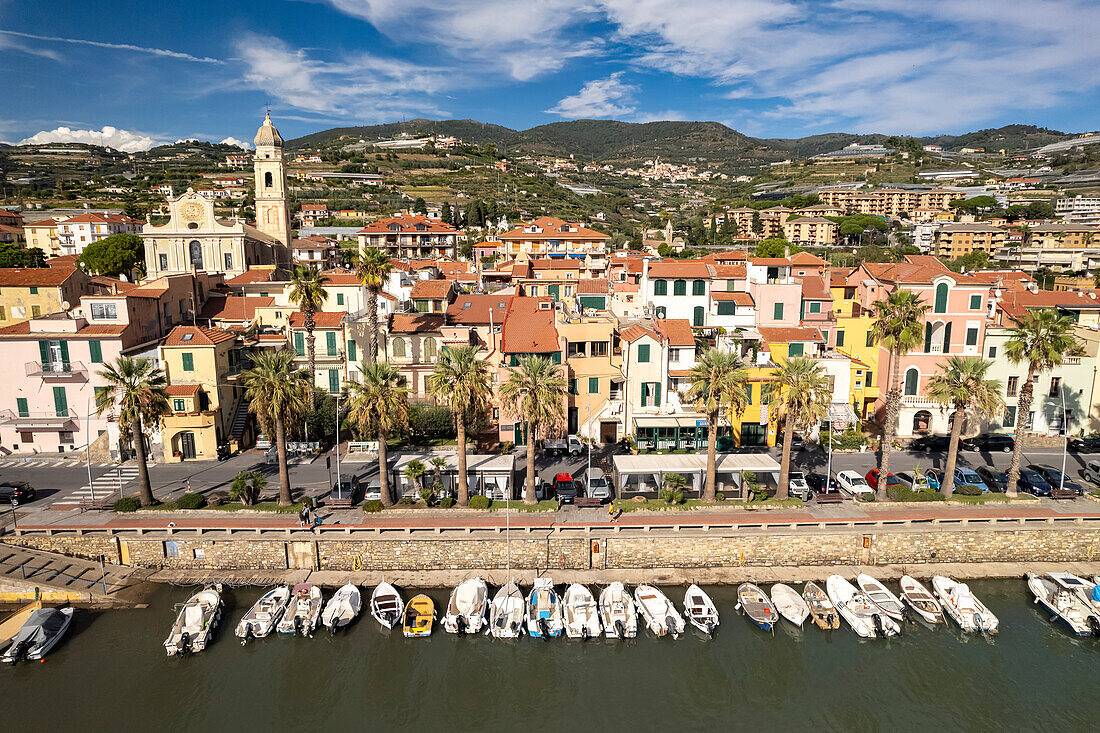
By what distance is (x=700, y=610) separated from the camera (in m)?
28.6

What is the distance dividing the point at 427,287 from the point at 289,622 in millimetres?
31780

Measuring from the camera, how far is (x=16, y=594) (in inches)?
1159

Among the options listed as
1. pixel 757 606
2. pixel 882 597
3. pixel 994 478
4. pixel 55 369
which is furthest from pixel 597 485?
pixel 55 369

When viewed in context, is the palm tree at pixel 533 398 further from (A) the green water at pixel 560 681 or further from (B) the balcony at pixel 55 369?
(B) the balcony at pixel 55 369

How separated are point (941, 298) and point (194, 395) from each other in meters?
52.6

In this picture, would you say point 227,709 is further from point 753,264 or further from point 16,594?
point 753,264

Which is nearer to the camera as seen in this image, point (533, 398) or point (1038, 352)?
point (533, 398)

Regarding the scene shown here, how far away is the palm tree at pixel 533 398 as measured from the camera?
32031mm

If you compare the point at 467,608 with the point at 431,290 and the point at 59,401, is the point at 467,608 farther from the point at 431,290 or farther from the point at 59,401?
the point at 59,401

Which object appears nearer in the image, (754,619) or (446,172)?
(754,619)

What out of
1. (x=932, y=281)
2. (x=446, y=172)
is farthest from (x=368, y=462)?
(x=446, y=172)

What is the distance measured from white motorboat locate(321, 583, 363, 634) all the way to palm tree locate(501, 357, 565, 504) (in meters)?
9.89

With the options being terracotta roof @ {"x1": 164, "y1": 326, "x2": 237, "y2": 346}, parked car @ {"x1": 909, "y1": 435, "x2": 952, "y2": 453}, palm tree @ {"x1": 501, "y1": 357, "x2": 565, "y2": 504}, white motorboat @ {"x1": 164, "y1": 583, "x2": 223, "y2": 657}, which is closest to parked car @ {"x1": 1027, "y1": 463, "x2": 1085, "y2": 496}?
parked car @ {"x1": 909, "y1": 435, "x2": 952, "y2": 453}

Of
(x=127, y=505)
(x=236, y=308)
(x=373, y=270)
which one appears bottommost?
(x=127, y=505)
